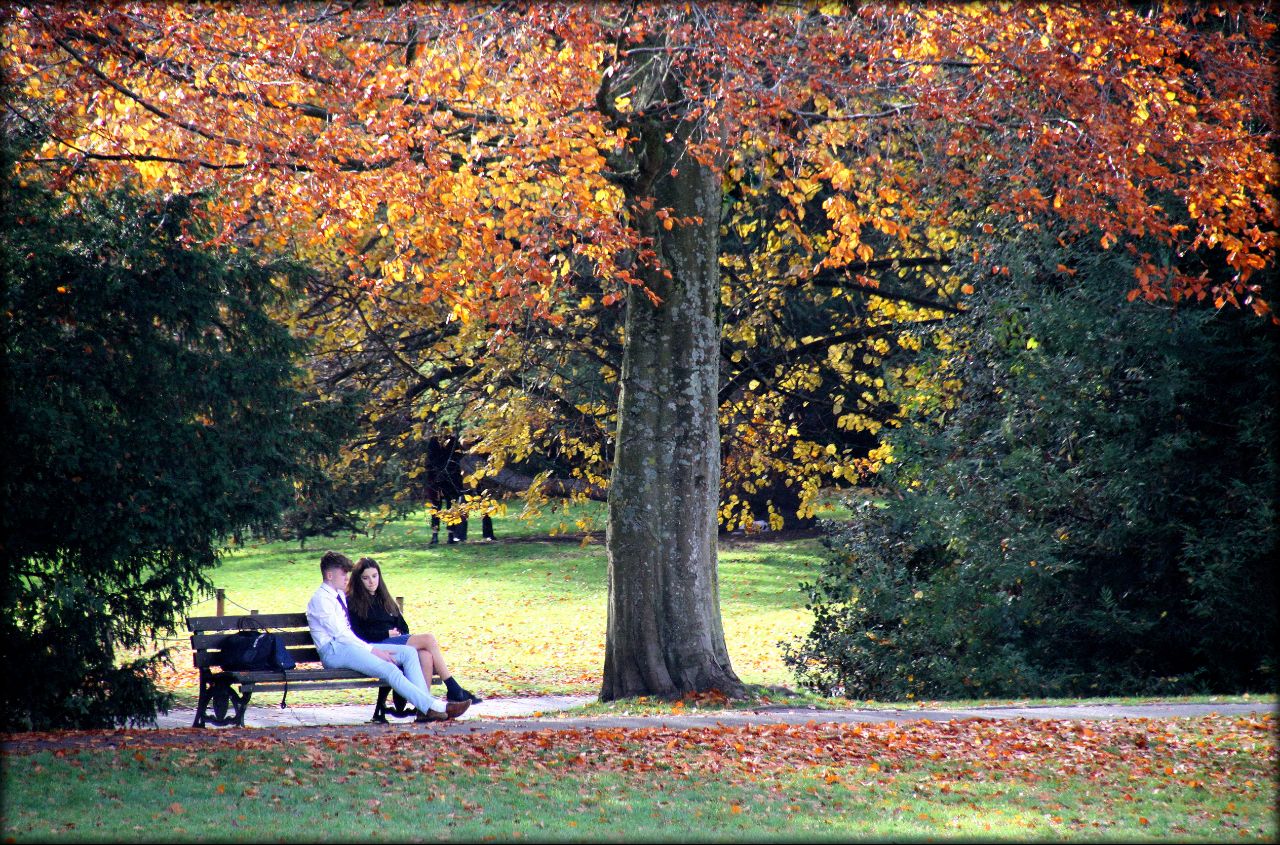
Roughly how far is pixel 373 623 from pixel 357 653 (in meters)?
0.64

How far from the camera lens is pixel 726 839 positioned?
620 cm

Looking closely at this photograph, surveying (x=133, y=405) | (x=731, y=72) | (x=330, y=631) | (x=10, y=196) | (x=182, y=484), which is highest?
(x=731, y=72)

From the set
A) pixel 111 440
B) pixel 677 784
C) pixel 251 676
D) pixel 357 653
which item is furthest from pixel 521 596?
pixel 677 784

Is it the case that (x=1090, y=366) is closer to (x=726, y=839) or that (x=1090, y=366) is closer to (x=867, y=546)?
(x=867, y=546)

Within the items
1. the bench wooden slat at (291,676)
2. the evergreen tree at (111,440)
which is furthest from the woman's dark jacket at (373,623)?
the evergreen tree at (111,440)

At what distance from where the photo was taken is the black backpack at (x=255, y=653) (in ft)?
31.8

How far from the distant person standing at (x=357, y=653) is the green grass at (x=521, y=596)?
14.0 ft

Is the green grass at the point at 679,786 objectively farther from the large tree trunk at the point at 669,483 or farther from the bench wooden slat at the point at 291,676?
the large tree trunk at the point at 669,483

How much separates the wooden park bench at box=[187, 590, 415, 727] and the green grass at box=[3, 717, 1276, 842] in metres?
1.06

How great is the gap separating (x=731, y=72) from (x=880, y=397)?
906cm

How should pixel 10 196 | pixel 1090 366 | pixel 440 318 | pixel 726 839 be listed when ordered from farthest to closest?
pixel 440 318 → pixel 1090 366 → pixel 10 196 → pixel 726 839

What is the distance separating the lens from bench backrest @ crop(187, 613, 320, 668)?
9734 millimetres

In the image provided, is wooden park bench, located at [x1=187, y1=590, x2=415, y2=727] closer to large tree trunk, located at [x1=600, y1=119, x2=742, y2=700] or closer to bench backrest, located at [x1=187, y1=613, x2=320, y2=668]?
bench backrest, located at [x1=187, y1=613, x2=320, y2=668]

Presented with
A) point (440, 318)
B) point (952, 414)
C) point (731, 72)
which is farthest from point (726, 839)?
point (440, 318)
